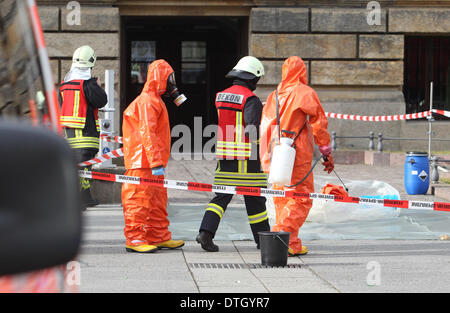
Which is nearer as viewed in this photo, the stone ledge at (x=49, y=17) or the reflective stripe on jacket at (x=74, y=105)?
the reflective stripe on jacket at (x=74, y=105)

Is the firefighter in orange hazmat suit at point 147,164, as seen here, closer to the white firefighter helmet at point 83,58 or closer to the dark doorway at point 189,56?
the white firefighter helmet at point 83,58

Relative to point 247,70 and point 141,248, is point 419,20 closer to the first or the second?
point 247,70

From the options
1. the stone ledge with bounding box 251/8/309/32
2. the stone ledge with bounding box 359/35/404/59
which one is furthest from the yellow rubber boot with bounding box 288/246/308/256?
the stone ledge with bounding box 359/35/404/59

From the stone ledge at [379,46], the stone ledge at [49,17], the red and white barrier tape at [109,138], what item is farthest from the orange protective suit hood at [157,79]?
the stone ledge at [379,46]

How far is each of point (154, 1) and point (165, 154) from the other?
Answer: 995cm

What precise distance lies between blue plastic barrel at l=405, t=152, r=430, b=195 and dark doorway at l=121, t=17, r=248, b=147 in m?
9.67

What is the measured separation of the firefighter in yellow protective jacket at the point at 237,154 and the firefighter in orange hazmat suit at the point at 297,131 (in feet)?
0.61

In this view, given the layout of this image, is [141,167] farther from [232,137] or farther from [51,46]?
[51,46]

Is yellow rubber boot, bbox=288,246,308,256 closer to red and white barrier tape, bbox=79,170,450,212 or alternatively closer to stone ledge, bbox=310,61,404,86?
red and white barrier tape, bbox=79,170,450,212

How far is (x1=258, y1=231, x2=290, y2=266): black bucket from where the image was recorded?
6.45 metres

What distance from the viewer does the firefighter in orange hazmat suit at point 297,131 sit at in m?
7.02

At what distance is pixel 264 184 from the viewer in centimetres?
743

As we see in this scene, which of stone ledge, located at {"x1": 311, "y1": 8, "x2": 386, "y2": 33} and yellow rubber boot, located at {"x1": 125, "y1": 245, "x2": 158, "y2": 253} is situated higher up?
stone ledge, located at {"x1": 311, "y1": 8, "x2": 386, "y2": 33}

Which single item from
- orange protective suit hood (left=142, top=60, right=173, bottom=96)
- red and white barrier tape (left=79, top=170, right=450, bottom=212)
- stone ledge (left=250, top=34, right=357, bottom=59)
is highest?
stone ledge (left=250, top=34, right=357, bottom=59)
